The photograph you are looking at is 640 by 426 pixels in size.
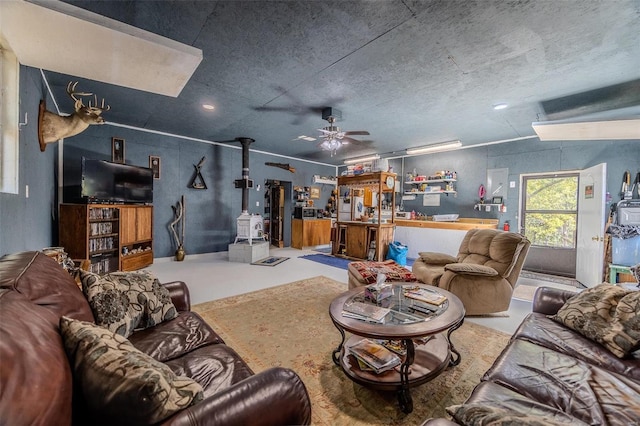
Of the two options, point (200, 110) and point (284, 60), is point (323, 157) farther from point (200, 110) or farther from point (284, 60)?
point (284, 60)

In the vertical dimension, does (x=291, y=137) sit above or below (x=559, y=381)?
above

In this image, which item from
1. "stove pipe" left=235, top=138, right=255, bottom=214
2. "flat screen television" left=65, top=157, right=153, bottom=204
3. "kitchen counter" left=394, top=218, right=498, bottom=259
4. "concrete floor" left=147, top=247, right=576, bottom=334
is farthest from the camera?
"stove pipe" left=235, top=138, right=255, bottom=214

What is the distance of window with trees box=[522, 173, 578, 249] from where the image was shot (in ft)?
16.1

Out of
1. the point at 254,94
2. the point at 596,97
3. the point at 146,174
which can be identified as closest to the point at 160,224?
the point at 146,174

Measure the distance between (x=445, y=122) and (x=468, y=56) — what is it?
80.8 inches

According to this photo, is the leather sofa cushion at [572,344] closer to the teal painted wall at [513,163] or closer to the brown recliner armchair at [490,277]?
the brown recliner armchair at [490,277]

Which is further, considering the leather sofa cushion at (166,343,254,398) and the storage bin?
the storage bin

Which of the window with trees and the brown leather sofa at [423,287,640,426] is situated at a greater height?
the window with trees

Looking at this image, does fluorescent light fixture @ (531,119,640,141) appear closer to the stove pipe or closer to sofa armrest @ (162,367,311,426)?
sofa armrest @ (162,367,311,426)

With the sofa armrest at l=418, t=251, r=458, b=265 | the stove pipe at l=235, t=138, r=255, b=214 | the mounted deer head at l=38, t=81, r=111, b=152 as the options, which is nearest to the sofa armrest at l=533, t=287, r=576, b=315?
the sofa armrest at l=418, t=251, r=458, b=265

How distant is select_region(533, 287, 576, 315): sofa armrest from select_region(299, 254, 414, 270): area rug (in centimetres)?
335

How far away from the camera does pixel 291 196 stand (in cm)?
791

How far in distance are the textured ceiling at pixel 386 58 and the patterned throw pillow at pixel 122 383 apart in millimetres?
2201

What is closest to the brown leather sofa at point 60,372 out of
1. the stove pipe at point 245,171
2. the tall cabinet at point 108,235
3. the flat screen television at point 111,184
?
the tall cabinet at point 108,235
